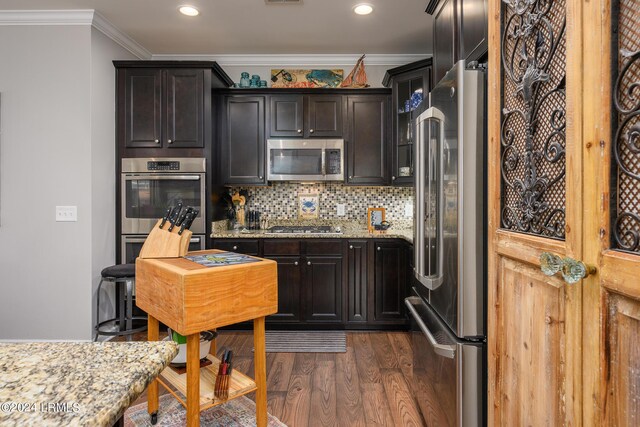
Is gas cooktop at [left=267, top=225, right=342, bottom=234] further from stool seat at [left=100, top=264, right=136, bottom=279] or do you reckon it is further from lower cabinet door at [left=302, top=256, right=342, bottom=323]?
stool seat at [left=100, top=264, right=136, bottom=279]

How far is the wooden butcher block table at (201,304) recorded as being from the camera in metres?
1.50

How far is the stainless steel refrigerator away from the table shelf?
969 mm

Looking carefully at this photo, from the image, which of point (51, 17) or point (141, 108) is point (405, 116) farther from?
point (51, 17)

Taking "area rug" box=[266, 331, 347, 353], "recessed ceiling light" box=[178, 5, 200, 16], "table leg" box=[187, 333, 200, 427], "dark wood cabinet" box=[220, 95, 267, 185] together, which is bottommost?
"area rug" box=[266, 331, 347, 353]

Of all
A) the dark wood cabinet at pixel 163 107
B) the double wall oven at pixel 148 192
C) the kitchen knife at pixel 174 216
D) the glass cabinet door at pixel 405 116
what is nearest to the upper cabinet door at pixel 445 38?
the glass cabinet door at pixel 405 116

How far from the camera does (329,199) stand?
403cm

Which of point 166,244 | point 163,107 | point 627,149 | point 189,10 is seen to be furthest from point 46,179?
point 627,149

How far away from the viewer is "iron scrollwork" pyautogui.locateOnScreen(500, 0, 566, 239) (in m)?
0.92

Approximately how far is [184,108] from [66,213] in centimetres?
139

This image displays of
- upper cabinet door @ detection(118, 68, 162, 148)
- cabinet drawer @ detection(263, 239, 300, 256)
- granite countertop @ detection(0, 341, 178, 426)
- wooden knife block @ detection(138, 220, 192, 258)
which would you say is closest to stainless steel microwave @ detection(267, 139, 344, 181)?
cabinet drawer @ detection(263, 239, 300, 256)

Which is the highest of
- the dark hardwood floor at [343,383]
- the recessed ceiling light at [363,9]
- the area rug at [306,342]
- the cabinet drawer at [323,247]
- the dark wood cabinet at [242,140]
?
the recessed ceiling light at [363,9]

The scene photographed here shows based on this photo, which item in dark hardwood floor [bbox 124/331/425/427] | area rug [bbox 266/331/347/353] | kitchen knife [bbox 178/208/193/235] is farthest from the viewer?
area rug [bbox 266/331/347/353]

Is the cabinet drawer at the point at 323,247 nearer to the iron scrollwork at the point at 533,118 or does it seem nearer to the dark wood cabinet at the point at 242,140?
the dark wood cabinet at the point at 242,140

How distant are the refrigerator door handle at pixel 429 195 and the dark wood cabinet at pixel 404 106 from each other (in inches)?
56.0
